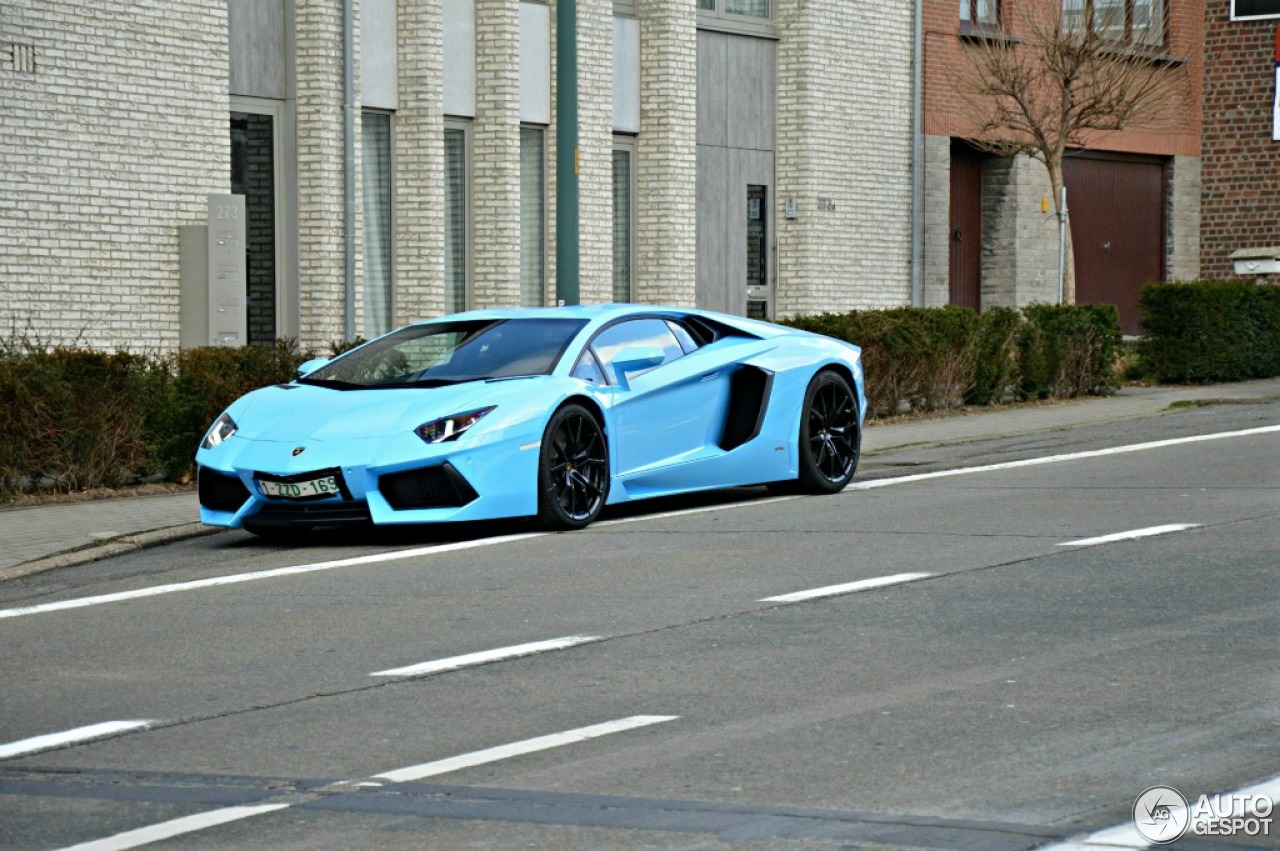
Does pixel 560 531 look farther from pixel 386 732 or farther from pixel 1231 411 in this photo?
pixel 1231 411

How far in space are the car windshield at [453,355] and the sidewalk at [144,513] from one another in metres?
1.36

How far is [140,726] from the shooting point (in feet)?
22.9

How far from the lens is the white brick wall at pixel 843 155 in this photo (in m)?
28.3

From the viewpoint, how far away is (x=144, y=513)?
13.7 m

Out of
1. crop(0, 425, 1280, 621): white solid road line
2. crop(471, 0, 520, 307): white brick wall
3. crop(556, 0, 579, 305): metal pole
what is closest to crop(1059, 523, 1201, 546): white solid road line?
crop(0, 425, 1280, 621): white solid road line

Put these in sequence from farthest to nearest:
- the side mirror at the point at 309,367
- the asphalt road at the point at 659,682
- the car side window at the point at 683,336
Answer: the car side window at the point at 683,336 → the side mirror at the point at 309,367 → the asphalt road at the point at 659,682

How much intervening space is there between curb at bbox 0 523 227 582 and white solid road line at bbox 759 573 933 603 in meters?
4.25

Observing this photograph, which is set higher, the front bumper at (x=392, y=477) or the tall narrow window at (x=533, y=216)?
the tall narrow window at (x=533, y=216)

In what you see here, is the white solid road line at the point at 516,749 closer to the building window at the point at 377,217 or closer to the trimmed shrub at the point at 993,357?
the trimmed shrub at the point at 993,357

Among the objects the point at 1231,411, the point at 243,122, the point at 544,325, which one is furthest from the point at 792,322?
the point at 544,325

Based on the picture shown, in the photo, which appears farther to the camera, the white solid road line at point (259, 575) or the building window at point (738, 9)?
the building window at point (738, 9)

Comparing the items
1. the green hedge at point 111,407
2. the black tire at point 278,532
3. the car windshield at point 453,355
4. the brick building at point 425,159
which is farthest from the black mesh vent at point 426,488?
the brick building at point 425,159

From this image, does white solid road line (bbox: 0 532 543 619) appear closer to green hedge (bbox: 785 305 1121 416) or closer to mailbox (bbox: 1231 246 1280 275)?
green hedge (bbox: 785 305 1121 416)

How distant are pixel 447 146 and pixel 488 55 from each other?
1113mm
